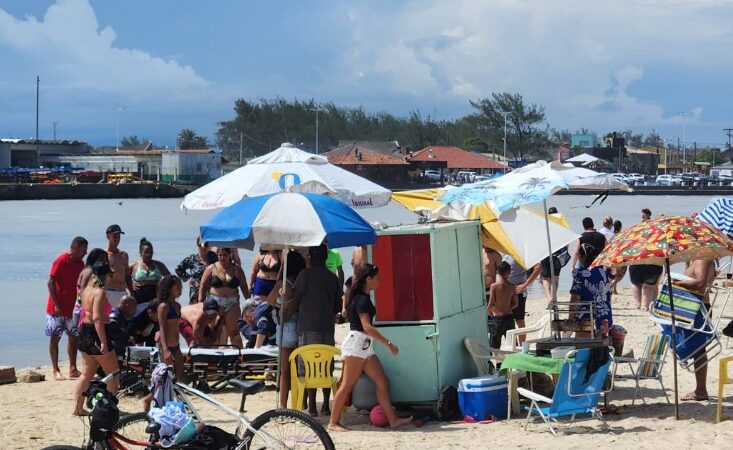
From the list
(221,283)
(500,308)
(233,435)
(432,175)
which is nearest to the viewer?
(233,435)

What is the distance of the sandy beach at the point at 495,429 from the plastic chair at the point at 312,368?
372 millimetres

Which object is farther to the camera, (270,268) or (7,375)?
(7,375)

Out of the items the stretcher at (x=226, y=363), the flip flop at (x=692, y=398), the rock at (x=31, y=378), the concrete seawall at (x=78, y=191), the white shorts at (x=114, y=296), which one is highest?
the concrete seawall at (x=78, y=191)

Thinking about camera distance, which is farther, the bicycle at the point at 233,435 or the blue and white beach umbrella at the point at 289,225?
the blue and white beach umbrella at the point at 289,225

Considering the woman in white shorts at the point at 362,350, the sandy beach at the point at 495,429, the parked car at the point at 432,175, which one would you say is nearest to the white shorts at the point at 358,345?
the woman in white shorts at the point at 362,350

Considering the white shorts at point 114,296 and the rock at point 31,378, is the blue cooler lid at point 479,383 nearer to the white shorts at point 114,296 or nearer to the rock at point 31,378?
the white shorts at point 114,296

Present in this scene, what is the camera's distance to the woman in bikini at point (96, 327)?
8391 mm

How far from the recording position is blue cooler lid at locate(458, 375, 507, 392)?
8375 mm

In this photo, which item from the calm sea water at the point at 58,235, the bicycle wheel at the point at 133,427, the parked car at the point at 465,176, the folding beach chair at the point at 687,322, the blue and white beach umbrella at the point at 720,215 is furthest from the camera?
the parked car at the point at 465,176

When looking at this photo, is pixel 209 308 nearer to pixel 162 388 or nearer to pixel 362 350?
pixel 362 350

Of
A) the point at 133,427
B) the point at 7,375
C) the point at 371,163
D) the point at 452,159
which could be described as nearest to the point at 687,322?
the point at 133,427

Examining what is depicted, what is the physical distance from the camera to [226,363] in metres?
9.98

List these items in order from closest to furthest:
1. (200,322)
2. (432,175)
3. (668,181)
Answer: (200,322)
(432,175)
(668,181)

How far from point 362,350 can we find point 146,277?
3606 mm
